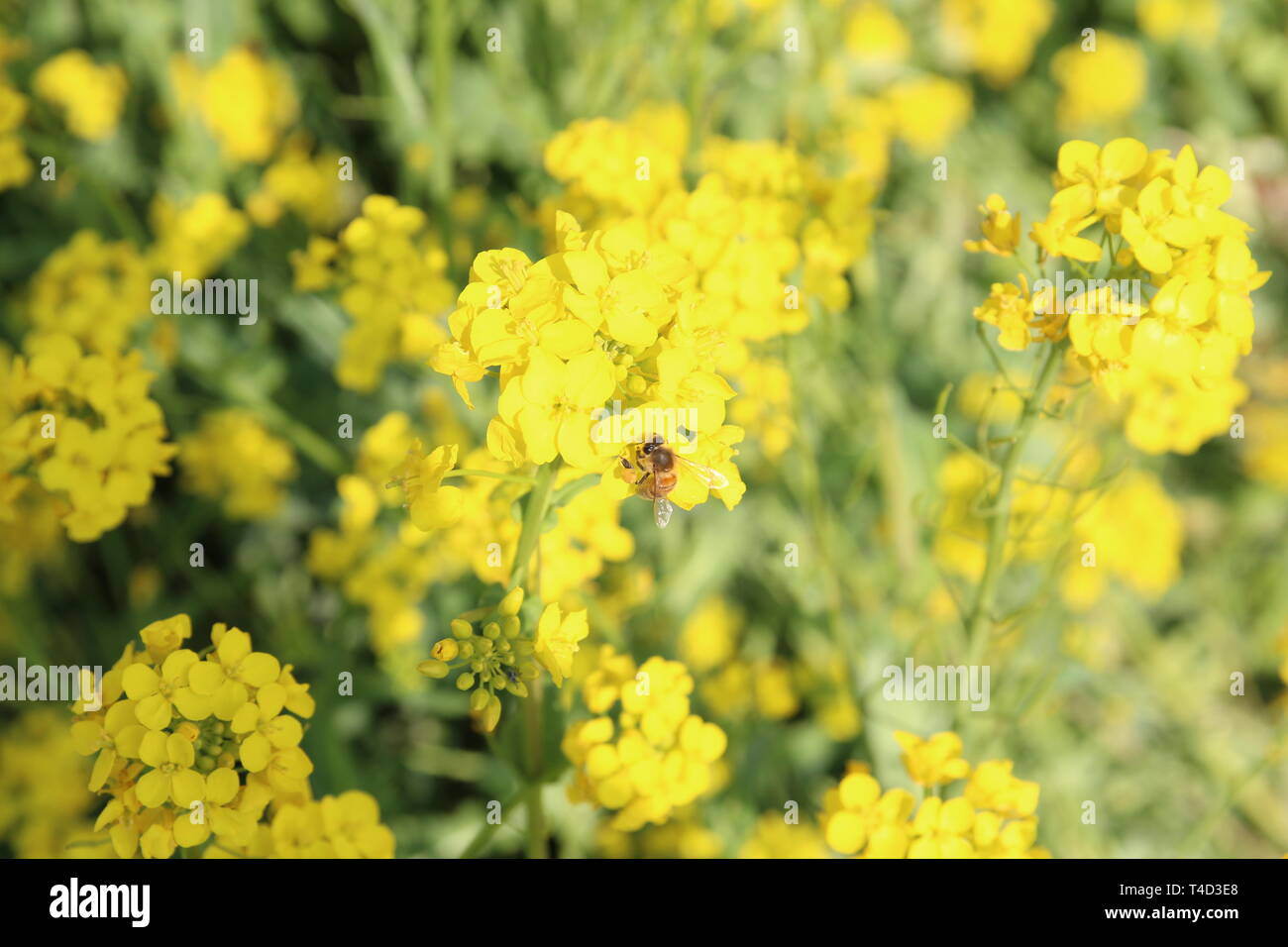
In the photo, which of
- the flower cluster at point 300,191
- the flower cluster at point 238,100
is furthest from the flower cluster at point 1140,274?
the flower cluster at point 238,100

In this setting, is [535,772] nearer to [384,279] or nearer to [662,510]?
[662,510]

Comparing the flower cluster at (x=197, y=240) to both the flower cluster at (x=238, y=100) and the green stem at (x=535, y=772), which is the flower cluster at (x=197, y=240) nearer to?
the flower cluster at (x=238, y=100)

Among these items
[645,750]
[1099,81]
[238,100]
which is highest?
[1099,81]

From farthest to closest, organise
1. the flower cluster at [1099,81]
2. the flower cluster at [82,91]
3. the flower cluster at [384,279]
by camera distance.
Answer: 1. the flower cluster at [1099,81]
2. the flower cluster at [82,91]
3. the flower cluster at [384,279]

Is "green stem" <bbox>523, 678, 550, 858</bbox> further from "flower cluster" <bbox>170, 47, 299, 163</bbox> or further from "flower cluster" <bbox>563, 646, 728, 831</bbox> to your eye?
"flower cluster" <bbox>170, 47, 299, 163</bbox>

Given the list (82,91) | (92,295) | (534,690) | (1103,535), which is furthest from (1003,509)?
(82,91)
